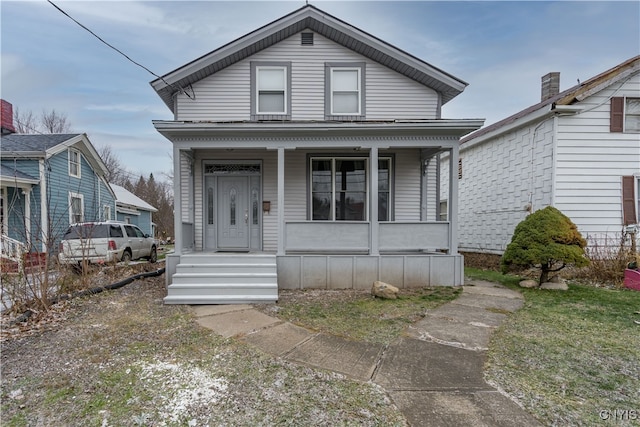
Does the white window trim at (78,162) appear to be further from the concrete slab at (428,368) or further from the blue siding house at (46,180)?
the concrete slab at (428,368)

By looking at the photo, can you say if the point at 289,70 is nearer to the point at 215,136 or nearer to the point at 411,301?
the point at 215,136

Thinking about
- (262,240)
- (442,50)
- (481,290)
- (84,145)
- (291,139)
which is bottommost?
(481,290)

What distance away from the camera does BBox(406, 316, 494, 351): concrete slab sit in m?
3.92

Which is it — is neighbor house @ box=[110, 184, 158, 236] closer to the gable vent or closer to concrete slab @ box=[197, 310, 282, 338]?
the gable vent

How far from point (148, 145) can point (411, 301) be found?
4050cm

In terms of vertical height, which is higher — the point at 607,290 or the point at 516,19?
the point at 516,19

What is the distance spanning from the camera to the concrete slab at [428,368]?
2916mm

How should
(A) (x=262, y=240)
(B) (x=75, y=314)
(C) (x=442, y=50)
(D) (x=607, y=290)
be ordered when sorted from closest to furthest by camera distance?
(B) (x=75, y=314), (D) (x=607, y=290), (A) (x=262, y=240), (C) (x=442, y=50)

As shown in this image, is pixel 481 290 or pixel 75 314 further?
pixel 481 290

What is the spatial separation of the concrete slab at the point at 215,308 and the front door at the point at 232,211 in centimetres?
284

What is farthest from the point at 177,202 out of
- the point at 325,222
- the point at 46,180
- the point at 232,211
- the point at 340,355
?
the point at 46,180

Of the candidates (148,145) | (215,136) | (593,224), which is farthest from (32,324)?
(148,145)

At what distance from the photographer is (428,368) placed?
10.6 ft

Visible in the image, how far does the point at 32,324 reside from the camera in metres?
4.65
